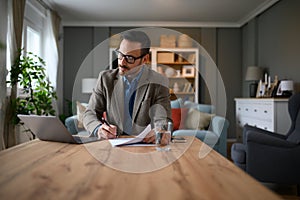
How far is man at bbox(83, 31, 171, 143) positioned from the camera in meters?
1.53

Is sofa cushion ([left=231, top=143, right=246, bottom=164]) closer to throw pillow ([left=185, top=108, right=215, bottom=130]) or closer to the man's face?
throw pillow ([left=185, top=108, right=215, bottom=130])

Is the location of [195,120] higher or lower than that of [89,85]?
lower

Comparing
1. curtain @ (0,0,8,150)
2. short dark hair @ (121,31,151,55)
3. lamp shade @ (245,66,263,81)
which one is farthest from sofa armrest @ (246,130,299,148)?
curtain @ (0,0,8,150)

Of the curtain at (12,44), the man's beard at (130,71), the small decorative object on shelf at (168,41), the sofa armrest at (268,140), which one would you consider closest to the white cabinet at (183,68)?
the small decorative object on shelf at (168,41)

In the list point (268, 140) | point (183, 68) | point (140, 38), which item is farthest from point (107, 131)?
point (183, 68)

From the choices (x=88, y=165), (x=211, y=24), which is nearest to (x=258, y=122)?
(x=211, y=24)

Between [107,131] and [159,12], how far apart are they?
170 inches

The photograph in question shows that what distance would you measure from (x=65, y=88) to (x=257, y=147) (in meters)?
4.20

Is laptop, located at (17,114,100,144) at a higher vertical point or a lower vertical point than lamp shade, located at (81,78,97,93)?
lower

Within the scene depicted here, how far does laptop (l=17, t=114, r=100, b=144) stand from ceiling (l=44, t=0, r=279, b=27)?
374cm

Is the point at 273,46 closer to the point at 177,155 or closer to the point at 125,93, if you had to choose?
the point at 125,93

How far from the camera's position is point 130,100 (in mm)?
1646

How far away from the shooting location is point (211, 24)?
20.4ft

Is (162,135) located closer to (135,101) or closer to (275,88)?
(135,101)
